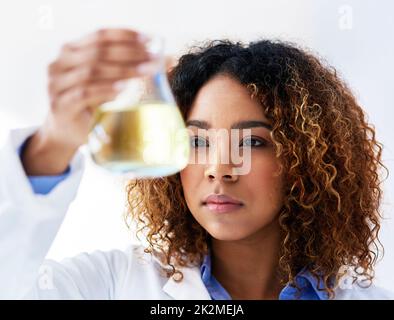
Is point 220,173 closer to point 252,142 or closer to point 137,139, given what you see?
point 252,142

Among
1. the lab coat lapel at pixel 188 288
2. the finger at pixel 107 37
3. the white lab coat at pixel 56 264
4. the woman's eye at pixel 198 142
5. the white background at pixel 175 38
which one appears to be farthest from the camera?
the white background at pixel 175 38

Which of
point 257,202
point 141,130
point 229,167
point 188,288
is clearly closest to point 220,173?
point 229,167

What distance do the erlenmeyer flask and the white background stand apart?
61cm

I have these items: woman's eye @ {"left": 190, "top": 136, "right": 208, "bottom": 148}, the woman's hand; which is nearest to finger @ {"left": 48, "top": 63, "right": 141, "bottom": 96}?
the woman's hand

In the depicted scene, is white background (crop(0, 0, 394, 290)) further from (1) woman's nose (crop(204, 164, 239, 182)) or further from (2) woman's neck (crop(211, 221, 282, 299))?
(1) woman's nose (crop(204, 164, 239, 182))

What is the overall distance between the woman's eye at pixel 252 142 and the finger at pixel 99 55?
0.45 meters

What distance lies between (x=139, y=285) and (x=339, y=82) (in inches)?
22.2

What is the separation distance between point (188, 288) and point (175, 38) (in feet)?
1.75

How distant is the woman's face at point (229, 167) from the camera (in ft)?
3.43

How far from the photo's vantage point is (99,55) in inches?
25.8

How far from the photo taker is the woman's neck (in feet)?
3.94

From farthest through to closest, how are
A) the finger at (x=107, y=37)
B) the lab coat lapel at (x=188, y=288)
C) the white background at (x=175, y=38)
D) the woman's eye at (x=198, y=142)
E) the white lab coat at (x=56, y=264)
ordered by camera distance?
the white background at (x=175, y=38)
the lab coat lapel at (x=188, y=288)
the woman's eye at (x=198, y=142)
the white lab coat at (x=56, y=264)
the finger at (x=107, y=37)

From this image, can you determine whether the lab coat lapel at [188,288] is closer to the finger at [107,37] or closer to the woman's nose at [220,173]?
the woman's nose at [220,173]

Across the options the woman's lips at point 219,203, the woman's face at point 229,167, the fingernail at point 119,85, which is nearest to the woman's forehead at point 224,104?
the woman's face at point 229,167
